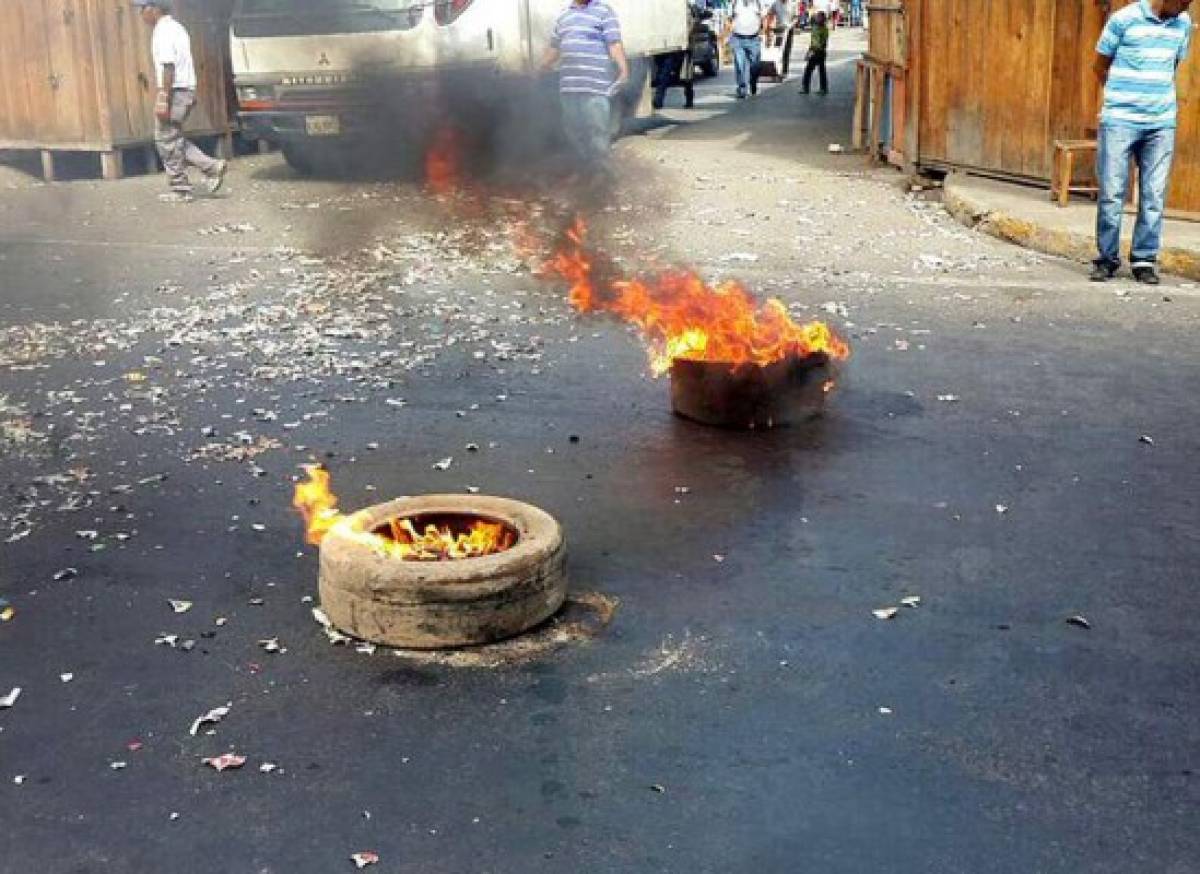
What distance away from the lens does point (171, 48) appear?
1448 centimetres

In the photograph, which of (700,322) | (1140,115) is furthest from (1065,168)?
(700,322)

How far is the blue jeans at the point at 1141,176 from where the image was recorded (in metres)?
9.26

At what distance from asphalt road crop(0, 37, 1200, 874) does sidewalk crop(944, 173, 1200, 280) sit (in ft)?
2.65

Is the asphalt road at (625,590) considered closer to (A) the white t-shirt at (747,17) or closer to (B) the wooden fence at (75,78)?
(B) the wooden fence at (75,78)

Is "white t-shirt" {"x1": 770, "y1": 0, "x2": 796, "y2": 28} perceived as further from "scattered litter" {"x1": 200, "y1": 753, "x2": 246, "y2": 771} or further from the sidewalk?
"scattered litter" {"x1": 200, "y1": 753, "x2": 246, "y2": 771}

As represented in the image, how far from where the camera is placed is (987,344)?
798 centimetres

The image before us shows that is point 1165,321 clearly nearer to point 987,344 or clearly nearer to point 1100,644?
point 987,344

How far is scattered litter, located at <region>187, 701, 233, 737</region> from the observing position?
3820 millimetres

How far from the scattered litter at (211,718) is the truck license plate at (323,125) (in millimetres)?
12086

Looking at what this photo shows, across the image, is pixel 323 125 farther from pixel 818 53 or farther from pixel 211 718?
pixel 818 53

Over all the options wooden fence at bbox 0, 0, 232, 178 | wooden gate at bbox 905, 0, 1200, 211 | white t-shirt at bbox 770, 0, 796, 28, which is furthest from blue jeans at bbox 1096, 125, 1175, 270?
white t-shirt at bbox 770, 0, 796, 28

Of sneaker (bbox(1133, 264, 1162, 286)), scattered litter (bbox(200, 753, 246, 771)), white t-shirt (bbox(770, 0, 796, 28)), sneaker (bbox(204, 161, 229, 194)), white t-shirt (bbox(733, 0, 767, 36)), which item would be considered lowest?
scattered litter (bbox(200, 753, 246, 771))

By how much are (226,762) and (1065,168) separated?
954cm

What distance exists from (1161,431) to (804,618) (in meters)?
2.72
